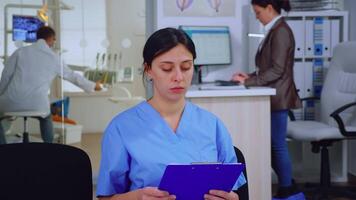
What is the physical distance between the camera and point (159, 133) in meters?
1.30

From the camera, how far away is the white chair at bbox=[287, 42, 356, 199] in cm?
313

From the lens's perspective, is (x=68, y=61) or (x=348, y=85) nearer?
(x=348, y=85)

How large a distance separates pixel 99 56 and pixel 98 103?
0.46m

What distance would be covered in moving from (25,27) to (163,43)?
2995 mm

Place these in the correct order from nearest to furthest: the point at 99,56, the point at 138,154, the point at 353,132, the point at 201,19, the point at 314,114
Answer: the point at 138,154 → the point at 353,132 → the point at 201,19 → the point at 314,114 → the point at 99,56

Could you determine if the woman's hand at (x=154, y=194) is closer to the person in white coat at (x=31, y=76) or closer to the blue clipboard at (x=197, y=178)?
the blue clipboard at (x=197, y=178)

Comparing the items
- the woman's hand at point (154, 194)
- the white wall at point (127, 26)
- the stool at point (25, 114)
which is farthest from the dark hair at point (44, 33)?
the woman's hand at point (154, 194)

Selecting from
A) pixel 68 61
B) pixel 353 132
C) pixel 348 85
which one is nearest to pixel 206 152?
pixel 353 132

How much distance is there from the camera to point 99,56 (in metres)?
4.19

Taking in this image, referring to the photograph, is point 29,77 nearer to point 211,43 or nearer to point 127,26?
point 127,26

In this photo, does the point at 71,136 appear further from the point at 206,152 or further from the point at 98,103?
the point at 206,152

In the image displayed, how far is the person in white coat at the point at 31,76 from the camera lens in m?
3.98

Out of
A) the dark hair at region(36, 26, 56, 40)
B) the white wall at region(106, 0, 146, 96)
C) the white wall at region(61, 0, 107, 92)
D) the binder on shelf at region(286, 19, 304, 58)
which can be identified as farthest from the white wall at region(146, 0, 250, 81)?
the dark hair at region(36, 26, 56, 40)

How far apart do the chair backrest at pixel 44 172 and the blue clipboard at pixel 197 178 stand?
0.91ft
